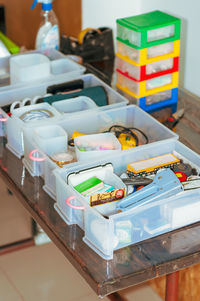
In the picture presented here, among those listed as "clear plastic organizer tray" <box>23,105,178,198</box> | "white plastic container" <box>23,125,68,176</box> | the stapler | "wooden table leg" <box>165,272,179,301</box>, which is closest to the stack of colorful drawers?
"clear plastic organizer tray" <box>23,105,178,198</box>

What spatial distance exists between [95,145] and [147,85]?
0.34m

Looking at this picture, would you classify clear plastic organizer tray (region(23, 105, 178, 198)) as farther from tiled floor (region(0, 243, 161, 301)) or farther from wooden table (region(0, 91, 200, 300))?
tiled floor (region(0, 243, 161, 301))

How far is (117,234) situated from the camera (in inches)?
46.6

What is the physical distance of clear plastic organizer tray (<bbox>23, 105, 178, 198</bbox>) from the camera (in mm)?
1397

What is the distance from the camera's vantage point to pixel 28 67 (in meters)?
1.78

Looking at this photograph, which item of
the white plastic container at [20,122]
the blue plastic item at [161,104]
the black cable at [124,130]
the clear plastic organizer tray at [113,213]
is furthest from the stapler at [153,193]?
the blue plastic item at [161,104]

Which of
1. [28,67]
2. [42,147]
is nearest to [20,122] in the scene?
[42,147]

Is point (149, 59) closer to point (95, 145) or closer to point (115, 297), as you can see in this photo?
point (95, 145)

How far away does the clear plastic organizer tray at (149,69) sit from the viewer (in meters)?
1.70

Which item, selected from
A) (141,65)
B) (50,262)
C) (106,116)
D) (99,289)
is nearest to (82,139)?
(106,116)

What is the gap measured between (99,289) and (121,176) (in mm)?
329

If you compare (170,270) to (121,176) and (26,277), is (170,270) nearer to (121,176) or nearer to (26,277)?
(121,176)

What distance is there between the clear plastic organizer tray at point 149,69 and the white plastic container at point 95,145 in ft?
0.98

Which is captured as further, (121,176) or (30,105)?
(30,105)
